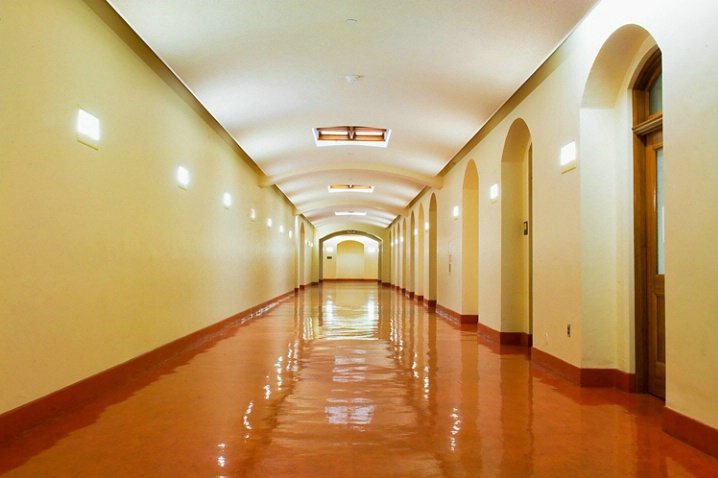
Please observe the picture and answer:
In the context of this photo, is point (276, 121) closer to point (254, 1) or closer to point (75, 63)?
point (254, 1)

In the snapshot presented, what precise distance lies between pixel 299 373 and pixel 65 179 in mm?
2804

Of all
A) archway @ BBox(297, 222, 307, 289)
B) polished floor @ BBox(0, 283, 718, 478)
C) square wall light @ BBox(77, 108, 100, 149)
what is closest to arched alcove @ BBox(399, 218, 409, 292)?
archway @ BBox(297, 222, 307, 289)

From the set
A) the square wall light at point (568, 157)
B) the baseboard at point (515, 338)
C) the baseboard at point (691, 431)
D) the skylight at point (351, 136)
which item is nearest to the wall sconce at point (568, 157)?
the square wall light at point (568, 157)

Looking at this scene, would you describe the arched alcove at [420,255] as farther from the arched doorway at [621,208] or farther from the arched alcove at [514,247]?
the arched doorway at [621,208]

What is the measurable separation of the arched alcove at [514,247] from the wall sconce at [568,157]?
89.6 inches

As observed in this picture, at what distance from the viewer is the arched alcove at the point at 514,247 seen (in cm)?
753

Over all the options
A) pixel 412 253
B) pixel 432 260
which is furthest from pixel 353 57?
pixel 412 253

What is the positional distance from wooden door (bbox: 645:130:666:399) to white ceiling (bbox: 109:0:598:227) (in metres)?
1.37

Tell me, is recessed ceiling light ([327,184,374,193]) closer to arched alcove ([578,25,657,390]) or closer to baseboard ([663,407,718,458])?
arched alcove ([578,25,657,390])

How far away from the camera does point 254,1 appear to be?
4348mm

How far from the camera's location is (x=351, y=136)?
1036 centimetres

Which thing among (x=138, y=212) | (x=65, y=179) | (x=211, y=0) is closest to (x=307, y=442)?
(x=65, y=179)

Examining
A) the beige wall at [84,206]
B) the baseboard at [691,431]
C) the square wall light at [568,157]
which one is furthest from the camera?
the square wall light at [568,157]

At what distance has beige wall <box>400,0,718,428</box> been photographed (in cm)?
314
